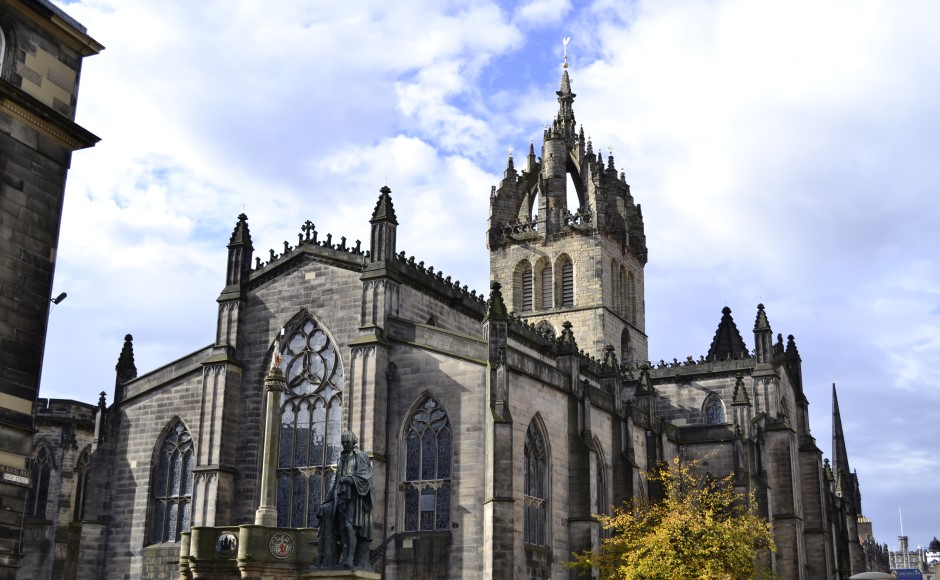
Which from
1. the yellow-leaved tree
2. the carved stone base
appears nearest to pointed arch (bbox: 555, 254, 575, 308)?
the yellow-leaved tree

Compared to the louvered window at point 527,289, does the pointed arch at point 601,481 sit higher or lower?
lower

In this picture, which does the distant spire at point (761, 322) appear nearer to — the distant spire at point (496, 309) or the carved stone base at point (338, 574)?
the distant spire at point (496, 309)

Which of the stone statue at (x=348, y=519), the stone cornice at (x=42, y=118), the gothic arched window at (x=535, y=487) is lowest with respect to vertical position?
the stone statue at (x=348, y=519)

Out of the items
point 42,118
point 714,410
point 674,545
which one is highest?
point 42,118

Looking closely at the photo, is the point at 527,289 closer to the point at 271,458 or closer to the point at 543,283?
the point at 543,283

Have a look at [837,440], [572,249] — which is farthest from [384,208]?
[837,440]

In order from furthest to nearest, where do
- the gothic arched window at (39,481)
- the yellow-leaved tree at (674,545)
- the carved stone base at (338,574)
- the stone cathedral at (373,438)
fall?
the gothic arched window at (39,481), the yellow-leaved tree at (674,545), the stone cathedral at (373,438), the carved stone base at (338,574)

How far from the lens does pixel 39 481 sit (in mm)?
46188

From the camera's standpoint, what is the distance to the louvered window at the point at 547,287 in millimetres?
62875

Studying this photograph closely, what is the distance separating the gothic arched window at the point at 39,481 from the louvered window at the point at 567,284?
A: 2916 centimetres

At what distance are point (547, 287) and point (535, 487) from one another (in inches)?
1141

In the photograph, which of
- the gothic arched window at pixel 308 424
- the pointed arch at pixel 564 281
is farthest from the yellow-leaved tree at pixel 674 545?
the pointed arch at pixel 564 281

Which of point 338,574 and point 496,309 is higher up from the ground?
point 496,309

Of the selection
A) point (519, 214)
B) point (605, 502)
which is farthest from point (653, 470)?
point (519, 214)
